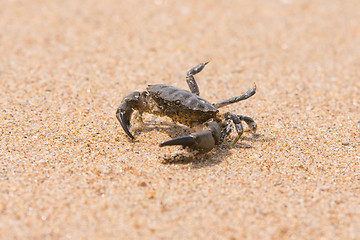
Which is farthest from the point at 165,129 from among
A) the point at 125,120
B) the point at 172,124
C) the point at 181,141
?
the point at 181,141

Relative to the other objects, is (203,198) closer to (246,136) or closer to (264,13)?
(246,136)

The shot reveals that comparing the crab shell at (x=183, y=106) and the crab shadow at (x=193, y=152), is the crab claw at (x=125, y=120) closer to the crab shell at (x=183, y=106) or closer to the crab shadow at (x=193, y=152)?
the crab shadow at (x=193, y=152)

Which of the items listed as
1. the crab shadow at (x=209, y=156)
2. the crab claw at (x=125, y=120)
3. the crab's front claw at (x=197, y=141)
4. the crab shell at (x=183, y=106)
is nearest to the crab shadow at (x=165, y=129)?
the crab claw at (x=125, y=120)

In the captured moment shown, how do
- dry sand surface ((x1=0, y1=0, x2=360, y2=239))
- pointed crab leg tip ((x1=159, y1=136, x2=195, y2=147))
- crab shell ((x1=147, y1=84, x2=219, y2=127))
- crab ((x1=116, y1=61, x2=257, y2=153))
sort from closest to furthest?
dry sand surface ((x1=0, y1=0, x2=360, y2=239)) → pointed crab leg tip ((x1=159, y1=136, x2=195, y2=147)) → crab ((x1=116, y1=61, x2=257, y2=153)) → crab shell ((x1=147, y1=84, x2=219, y2=127))

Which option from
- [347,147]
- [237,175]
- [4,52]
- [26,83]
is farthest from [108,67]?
[347,147]

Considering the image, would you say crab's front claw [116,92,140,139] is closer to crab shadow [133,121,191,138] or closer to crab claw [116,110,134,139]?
crab claw [116,110,134,139]

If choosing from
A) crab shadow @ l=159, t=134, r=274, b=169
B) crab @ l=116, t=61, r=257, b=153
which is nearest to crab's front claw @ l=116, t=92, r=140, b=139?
crab @ l=116, t=61, r=257, b=153
